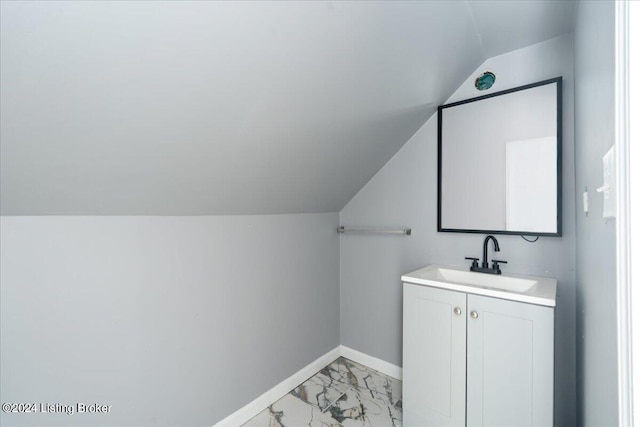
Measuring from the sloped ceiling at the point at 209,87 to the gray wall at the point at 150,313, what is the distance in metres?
0.14

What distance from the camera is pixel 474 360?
146 centimetres

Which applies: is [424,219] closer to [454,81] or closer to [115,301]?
[454,81]

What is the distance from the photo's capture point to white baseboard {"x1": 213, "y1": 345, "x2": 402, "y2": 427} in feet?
5.96

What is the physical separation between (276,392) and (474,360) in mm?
1319

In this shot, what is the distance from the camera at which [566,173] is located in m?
1.59

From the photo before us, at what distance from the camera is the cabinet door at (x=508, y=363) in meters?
1.29

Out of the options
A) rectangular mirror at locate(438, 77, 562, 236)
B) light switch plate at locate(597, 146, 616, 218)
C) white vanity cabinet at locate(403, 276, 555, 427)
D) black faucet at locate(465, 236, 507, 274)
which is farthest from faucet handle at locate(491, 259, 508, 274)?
light switch plate at locate(597, 146, 616, 218)

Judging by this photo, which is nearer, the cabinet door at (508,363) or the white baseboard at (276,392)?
the cabinet door at (508,363)

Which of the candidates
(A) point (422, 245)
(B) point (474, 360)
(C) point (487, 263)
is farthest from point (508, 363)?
(A) point (422, 245)

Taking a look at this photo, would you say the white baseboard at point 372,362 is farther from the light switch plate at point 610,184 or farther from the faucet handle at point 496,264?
the light switch plate at point 610,184

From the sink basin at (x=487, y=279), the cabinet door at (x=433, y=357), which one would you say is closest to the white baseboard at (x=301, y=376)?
the cabinet door at (x=433, y=357)

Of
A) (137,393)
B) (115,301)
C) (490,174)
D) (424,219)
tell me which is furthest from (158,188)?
(490,174)

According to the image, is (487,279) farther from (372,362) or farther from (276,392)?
(276,392)

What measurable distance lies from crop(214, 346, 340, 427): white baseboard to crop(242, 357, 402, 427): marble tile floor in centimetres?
3
